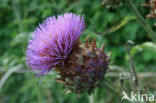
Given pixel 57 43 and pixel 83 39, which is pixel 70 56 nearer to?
pixel 57 43

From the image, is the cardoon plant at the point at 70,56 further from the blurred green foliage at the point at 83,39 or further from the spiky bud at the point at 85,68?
the blurred green foliage at the point at 83,39

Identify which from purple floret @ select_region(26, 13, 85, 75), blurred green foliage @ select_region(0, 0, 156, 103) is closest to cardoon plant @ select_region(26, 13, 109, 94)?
purple floret @ select_region(26, 13, 85, 75)

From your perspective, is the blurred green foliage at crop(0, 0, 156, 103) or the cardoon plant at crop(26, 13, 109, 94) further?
the blurred green foliage at crop(0, 0, 156, 103)

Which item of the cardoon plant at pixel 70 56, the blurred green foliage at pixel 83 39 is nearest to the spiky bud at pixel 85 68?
the cardoon plant at pixel 70 56

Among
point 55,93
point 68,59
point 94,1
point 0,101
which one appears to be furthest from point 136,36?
point 0,101

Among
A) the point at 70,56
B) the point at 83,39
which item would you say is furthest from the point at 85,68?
the point at 83,39

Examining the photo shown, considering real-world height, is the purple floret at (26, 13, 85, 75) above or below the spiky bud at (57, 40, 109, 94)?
above

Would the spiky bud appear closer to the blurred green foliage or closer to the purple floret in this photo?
the purple floret
